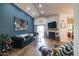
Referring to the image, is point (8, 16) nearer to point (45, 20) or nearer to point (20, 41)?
point (20, 41)

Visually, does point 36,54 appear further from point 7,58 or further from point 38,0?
point 38,0

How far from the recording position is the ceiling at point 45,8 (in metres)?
2.82

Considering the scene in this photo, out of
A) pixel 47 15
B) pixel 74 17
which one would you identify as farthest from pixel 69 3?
pixel 47 15

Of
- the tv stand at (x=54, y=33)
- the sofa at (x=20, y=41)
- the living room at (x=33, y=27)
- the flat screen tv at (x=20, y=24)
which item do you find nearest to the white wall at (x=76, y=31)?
the living room at (x=33, y=27)

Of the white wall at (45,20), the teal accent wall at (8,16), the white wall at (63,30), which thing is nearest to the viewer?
the teal accent wall at (8,16)

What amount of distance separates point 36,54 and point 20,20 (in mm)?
817

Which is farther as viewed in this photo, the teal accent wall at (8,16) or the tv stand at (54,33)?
the tv stand at (54,33)

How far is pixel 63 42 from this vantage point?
2.86 m

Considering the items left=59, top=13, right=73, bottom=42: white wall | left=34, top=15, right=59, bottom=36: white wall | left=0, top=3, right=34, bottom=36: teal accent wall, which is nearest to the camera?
left=0, top=3, right=34, bottom=36: teal accent wall

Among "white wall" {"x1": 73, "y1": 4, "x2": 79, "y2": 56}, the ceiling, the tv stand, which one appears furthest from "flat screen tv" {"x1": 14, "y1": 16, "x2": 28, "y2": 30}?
"white wall" {"x1": 73, "y1": 4, "x2": 79, "y2": 56}

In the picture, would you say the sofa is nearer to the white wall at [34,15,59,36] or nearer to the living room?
the living room

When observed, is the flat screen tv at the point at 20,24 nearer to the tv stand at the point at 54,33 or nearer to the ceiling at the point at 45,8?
the ceiling at the point at 45,8

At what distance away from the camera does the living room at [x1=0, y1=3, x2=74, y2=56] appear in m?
2.78

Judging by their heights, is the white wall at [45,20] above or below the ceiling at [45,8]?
below
